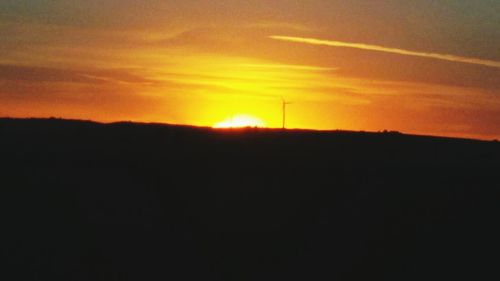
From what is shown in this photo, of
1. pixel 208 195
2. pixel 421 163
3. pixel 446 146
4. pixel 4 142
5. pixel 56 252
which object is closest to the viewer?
pixel 56 252

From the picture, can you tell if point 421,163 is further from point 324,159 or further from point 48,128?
point 48,128

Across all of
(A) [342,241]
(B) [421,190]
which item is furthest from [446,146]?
(A) [342,241]

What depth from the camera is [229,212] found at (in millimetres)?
32250

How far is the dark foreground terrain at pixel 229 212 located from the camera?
29.1 m

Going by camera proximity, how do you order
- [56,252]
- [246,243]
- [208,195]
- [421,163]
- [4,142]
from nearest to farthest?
[56,252] → [246,243] → [208,195] → [4,142] → [421,163]

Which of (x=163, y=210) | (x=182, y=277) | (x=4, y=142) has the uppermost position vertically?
(x=4, y=142)

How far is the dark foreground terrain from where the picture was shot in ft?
95.4

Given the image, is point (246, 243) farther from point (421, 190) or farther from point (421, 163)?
point (421, 163)

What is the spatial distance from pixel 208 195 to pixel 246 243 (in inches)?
105

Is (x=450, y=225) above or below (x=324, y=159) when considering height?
below

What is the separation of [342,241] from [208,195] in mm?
4349

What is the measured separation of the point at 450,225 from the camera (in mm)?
32094

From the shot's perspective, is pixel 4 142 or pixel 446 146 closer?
pixel 4 142

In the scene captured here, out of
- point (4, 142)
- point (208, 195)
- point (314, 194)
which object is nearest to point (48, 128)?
point (4, 142)
